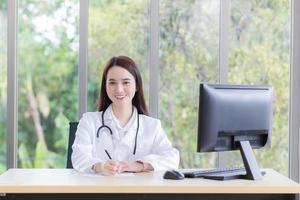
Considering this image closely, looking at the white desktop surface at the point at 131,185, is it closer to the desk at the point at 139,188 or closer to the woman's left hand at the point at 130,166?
the desk at the point at 139,188

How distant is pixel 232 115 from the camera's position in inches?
93.1

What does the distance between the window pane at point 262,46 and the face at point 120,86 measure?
3.86 ft

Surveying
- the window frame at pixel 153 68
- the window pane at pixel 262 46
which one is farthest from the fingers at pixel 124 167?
the window pane at pixel 262 46

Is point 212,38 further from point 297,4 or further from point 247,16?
point 297,4

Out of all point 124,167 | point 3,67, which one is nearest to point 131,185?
point 124,167

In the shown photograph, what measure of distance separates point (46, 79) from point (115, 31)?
1.89 ft

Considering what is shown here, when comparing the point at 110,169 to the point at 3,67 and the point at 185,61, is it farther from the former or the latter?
the point at 3,67

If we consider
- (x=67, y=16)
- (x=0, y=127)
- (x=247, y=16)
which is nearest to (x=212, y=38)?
(x=247, y=16)

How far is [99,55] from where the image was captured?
3705 millimetres

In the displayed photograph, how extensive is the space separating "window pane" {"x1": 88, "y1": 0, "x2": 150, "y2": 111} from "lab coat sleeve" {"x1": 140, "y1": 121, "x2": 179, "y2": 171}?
101 cm

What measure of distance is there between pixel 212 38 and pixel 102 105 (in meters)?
1.22

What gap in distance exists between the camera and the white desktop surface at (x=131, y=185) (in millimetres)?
2125

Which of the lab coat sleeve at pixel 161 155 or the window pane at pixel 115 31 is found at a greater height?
the window pane at pixel 115 31

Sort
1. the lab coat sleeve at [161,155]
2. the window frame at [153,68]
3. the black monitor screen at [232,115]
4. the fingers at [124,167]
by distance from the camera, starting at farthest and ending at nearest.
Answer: the window frame at [153,68] < the lab coat sleeve at [161,155] < the fingers at [124,167] < the black monitor screen at [232,115]
